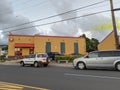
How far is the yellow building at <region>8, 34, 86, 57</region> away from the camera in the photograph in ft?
187

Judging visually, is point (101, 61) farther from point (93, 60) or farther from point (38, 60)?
point (38, 60)

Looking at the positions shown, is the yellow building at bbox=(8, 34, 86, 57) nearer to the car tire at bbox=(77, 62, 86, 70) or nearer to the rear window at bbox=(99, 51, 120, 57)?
the car tire at bbox=(77, 62, 86, 70)

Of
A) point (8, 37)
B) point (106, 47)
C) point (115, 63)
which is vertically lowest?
point (115, 63)

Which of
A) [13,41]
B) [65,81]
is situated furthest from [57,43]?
[65,81]

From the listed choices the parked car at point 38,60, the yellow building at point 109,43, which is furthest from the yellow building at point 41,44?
the parked car at point 38,60

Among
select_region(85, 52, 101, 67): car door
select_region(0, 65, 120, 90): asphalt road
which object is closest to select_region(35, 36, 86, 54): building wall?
select_region(85, 52, 101, 67): car door

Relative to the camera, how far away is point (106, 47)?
1781 inches

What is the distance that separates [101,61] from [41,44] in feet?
119

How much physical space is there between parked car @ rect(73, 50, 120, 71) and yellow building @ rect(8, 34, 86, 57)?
111 ft

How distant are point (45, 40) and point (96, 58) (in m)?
36.2

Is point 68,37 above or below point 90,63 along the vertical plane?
above

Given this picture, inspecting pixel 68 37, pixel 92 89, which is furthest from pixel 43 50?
pixel 92 89

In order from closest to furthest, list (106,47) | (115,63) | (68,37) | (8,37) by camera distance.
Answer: (115,63) < (106,47) < (8,37) < (68,37)

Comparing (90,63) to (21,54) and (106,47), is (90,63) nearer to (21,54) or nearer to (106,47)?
(106,47)
